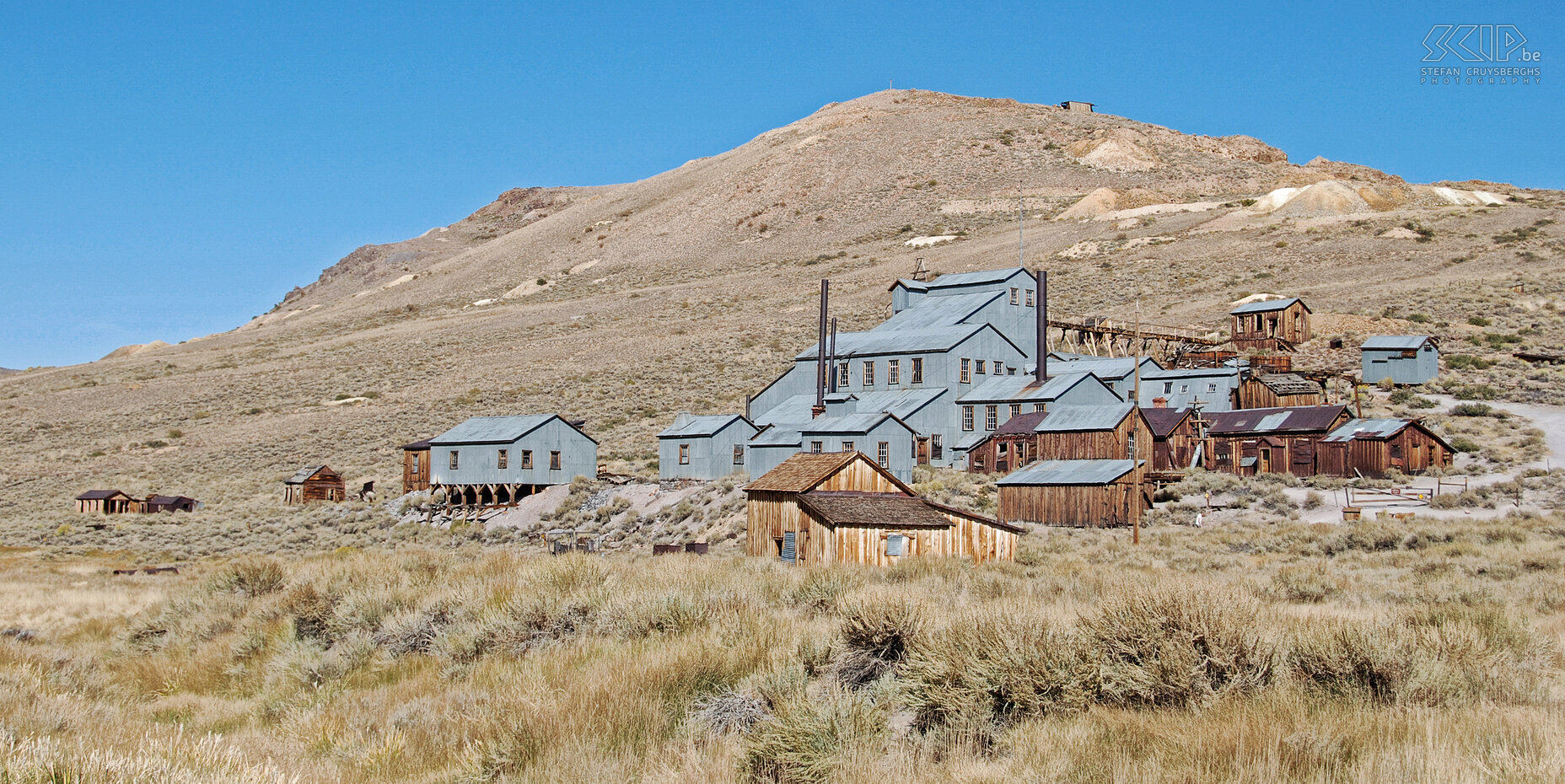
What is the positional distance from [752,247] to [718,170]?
3602cm

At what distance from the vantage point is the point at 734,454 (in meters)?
48.1

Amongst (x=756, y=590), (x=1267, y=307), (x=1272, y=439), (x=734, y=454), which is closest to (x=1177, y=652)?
(x=756, y=590)

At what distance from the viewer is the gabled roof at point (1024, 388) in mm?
44844

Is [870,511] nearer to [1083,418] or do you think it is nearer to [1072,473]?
[1072,473]

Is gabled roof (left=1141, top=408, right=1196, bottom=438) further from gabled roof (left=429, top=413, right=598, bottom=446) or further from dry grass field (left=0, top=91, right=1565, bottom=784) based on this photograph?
gabled roof (left=429, top=413, right=598, bottom=446)

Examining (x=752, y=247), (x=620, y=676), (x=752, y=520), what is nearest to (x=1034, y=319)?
(x=752, y=520)

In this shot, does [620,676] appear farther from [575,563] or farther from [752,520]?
[752,520]

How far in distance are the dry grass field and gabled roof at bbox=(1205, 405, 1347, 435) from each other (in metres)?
3.59

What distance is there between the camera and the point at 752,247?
117500 mm

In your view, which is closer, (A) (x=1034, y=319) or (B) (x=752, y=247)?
(A) (x=1034, y=319)

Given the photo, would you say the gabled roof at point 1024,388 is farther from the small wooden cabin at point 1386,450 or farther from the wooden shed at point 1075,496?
the small wooden cabin at point 1386,450

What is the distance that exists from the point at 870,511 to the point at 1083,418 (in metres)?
19.6

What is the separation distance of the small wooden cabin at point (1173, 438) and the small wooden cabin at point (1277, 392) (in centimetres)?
554

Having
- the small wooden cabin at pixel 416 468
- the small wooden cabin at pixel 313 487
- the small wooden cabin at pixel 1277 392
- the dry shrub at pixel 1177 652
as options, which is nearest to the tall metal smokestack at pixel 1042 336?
the small wooden cabin at pixel 1277 392
